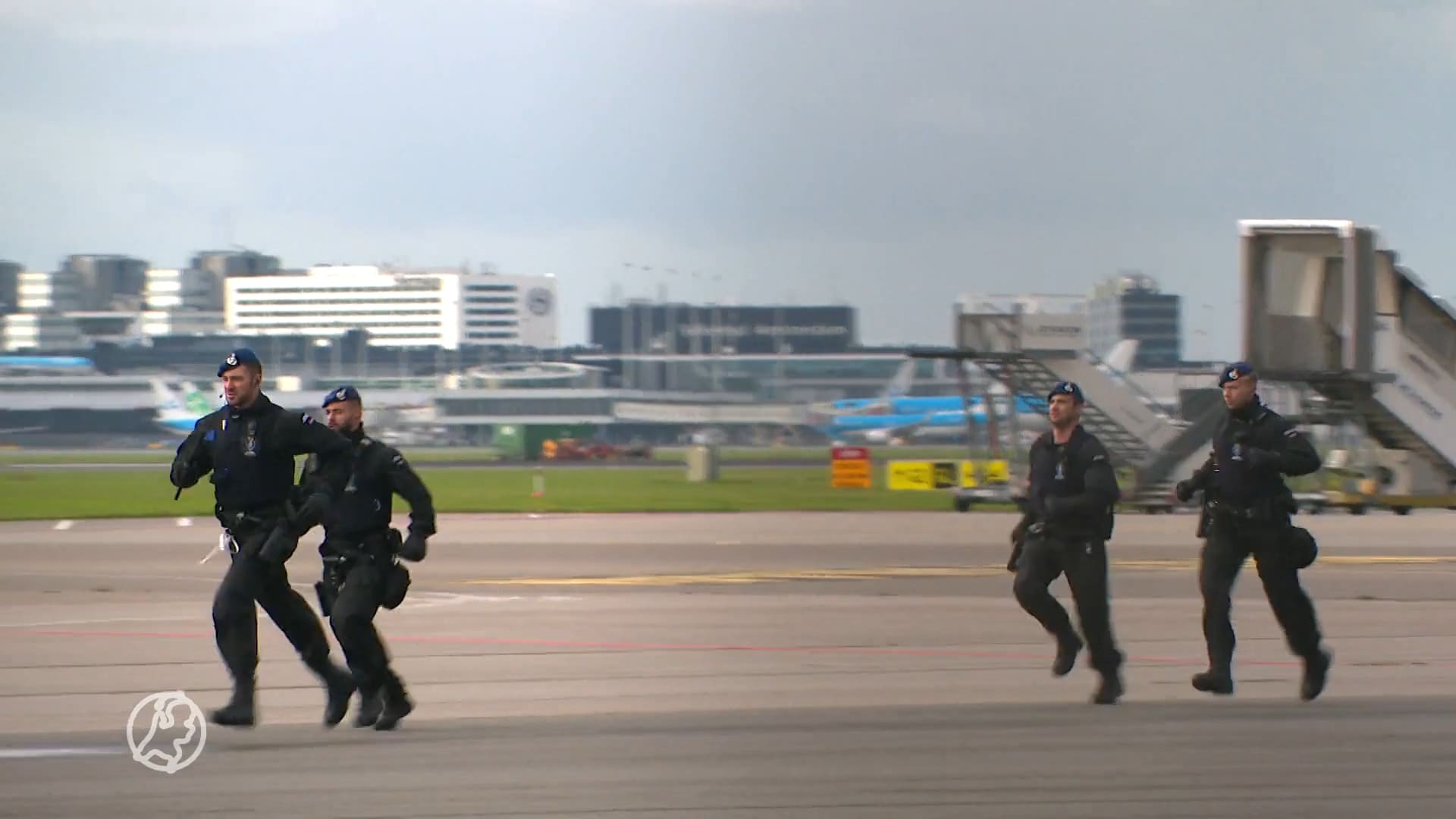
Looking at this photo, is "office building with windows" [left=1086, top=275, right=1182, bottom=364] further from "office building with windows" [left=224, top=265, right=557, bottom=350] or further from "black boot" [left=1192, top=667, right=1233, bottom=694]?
"office building with windows" [left=224, top=265, right=557, bottom=350]

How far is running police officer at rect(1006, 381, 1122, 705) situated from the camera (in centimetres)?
873

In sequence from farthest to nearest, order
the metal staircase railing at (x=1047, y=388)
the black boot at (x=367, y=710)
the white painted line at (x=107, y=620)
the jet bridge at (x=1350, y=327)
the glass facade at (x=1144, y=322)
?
the metal staircase railing at (x=1047, y=388) < the jet bridge at (x=1350, y=327) < the glass facade at (x=1144, y=322) < the white painted line at (x=107, y=620) < the black boot at (x=367, y=710)

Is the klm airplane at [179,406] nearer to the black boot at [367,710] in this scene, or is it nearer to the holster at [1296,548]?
the black boot at [367,710]

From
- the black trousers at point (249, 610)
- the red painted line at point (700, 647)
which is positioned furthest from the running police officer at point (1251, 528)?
the black trousers at point (249, 610)

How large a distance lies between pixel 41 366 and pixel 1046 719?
4814 cm

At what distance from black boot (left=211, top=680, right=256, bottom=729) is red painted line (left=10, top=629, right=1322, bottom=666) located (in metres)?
3.76

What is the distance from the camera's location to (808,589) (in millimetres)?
15625

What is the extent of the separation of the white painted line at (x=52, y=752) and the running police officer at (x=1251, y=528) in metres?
5.31

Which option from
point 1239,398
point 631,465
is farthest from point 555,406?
point 1239,398

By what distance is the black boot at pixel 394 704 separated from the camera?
7.68m

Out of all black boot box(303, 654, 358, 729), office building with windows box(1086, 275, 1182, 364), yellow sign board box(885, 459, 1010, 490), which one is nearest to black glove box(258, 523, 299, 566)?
black boot box(303, 654, 358, 729)

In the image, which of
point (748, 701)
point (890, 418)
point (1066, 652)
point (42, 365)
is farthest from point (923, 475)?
point (890, 418)

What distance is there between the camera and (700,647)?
11.2 m

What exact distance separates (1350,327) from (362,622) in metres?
21.7
